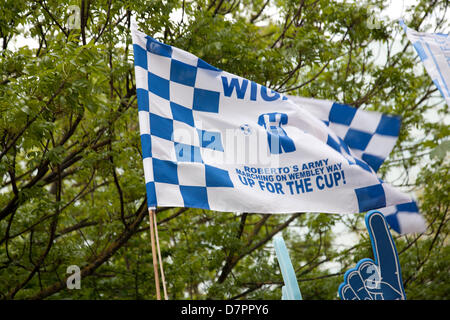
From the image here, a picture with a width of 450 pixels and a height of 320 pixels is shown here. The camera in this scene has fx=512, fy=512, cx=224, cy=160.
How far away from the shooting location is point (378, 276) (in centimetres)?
406

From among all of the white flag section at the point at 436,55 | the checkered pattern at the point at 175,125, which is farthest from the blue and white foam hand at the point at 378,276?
the white flag section at the point at 436,55

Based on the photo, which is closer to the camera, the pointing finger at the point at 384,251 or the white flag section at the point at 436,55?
the pointing finger at the point at 384,251

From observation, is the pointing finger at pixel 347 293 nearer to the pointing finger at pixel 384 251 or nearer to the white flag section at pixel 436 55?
the pointing finger at pixel 384 251

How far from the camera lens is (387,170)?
874 centimetres

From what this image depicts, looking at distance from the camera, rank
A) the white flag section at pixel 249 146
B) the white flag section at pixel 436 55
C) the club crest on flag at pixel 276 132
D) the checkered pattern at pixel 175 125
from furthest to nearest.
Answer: the white flag section at pixel 436 55, the club crest on flag at pixel 276 132, the white flag section at pixel 249 146, the checkered pattern at pixel 175 125

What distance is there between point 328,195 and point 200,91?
1397 millimetres

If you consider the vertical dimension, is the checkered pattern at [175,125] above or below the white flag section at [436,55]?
below

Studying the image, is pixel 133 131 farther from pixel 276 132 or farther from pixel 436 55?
pixel 436 55

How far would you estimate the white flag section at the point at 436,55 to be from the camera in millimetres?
4668

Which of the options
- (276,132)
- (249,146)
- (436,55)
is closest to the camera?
(249,146)

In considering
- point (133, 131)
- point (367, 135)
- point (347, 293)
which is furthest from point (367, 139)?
point (133, 131)

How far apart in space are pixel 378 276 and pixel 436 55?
2.24 m

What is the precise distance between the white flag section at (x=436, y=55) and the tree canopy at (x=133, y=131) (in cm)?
81

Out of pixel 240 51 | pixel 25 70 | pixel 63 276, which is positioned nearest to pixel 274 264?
Result: pixel 63 276
